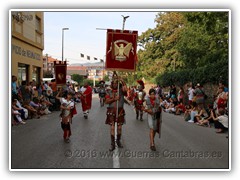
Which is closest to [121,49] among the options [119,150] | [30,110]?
[119,150]

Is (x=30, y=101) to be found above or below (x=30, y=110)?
above

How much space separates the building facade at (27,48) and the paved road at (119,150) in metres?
7.57

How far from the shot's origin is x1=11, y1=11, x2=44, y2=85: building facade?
17.5m

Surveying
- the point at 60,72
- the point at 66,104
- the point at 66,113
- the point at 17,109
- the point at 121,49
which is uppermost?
the point at 121,49

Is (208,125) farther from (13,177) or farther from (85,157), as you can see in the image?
(13,177)

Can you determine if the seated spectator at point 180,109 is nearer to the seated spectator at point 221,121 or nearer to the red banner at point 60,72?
the seated spectator at point 221,121

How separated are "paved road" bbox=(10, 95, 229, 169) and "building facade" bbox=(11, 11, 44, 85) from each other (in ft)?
24.8

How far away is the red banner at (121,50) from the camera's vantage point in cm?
824

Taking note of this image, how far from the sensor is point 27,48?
2056cm

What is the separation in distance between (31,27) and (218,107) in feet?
46.1

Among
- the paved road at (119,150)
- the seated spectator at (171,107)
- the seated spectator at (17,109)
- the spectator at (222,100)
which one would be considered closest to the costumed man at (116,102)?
the paved road at (119,150)

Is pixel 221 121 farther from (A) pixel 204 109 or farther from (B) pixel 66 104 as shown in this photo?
(B) pixel 66 104

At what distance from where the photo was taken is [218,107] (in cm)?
1173

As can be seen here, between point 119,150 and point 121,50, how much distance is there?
2578 millimetres
